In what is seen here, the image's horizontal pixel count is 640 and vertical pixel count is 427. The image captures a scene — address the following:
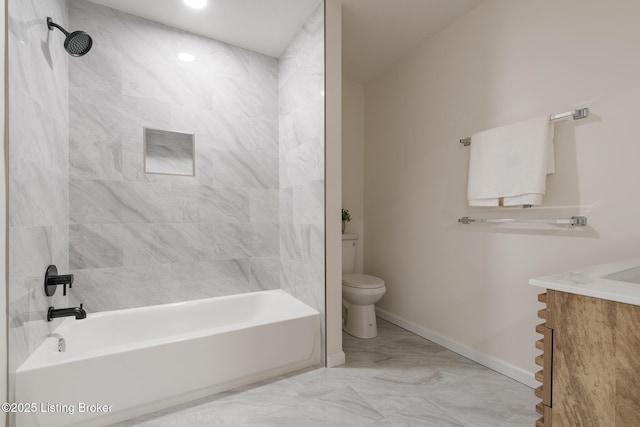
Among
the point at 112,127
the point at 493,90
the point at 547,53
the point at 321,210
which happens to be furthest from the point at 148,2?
the point at 547,53

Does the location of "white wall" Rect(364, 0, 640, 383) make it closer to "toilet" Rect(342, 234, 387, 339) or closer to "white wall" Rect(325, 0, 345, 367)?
"toilet" Rect(342, 234, 387, 339)

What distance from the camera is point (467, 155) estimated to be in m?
2.16

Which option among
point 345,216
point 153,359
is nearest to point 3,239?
point 153,359

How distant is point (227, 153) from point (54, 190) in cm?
113

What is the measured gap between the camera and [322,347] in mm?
2068

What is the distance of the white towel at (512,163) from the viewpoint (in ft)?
5.38

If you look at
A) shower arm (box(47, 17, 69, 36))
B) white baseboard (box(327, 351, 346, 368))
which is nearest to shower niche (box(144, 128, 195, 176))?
shower arm (box(47, 17, 69, 36))

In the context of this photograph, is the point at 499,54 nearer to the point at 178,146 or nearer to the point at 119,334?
the point at 178,146

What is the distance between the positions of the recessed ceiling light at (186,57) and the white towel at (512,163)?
86.3 inches

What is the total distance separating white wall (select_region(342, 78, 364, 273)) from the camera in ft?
10.4

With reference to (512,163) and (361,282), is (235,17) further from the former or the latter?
(361,282)

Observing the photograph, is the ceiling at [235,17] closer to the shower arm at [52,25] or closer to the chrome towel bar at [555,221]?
the shower arm at [52,25]

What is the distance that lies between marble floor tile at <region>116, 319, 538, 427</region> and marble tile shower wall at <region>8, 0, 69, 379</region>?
2.52 feet

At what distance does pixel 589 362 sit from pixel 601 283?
23 cm
